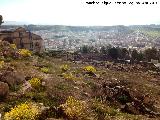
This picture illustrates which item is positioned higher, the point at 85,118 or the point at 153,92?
the point at 85,118

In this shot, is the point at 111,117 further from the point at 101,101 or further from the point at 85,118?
the point at 101,101

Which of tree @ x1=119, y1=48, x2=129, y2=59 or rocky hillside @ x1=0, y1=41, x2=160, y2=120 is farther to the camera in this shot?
tree @ x1=119, y1=48, x2=129, y2=59

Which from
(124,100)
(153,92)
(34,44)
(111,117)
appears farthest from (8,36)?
(111,117)

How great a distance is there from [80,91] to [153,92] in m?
10.7

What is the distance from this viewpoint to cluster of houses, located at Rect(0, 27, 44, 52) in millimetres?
65875

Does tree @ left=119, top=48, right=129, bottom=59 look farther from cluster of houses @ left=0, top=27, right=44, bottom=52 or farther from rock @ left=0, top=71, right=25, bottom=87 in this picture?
rock @ left=0, top=71, right=25, bottom=87

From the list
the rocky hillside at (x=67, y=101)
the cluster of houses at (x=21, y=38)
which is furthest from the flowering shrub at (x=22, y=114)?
the cluster of houses at (x=21, y=38)

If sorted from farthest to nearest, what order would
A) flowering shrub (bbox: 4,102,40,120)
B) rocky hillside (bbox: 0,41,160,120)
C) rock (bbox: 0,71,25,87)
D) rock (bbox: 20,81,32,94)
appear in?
rock (bbox: 0,71,25,87) → rock (bbox: 20,81,32,94) → rocky hillside (bbox: 0,41,160,120) → flowering shrub (bbox: 4,102,40,120)

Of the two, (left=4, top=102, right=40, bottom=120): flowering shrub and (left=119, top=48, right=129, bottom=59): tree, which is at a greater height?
(left=4, top=102, right=40, bottom=120): flowering shrub

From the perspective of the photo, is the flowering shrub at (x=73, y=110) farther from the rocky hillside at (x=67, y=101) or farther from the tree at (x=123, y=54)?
the tree at (x=123, y=54)

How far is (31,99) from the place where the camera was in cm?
2098

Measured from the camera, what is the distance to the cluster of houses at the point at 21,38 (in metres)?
65.9

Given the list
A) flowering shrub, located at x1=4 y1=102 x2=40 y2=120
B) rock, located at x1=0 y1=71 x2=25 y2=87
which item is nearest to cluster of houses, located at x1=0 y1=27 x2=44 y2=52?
rock, located at x1=0 y1=71 x2=25 y2=87

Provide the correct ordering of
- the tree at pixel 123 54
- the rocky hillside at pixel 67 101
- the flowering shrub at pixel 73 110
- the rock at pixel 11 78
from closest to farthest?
the flowering shrub at pixel 73 110 < the rocky hillside at pixel 67 101 < the rock at pixel 11 78 < the tree at pixel 123 54
